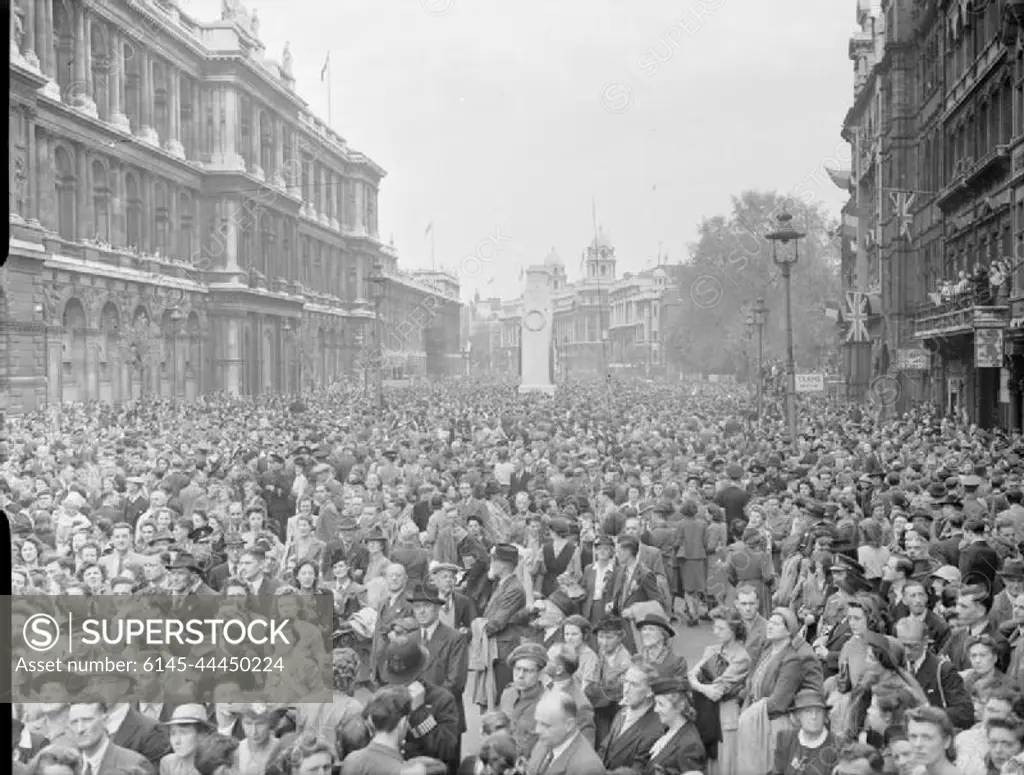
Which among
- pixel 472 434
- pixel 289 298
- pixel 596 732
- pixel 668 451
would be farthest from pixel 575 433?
pixel 289 298

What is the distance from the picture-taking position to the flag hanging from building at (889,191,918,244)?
45781mm

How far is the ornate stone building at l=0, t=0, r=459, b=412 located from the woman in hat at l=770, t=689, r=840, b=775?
27.4 metres

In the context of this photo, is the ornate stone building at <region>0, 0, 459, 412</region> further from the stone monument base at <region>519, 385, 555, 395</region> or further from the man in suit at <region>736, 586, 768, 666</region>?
the man in suit at <region>736, 586, 768, 666</region>

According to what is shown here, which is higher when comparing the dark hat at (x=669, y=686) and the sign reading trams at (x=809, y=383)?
the sign reading trams at (x=809, y=383)

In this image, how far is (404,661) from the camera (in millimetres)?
8422

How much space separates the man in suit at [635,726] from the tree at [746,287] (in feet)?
235

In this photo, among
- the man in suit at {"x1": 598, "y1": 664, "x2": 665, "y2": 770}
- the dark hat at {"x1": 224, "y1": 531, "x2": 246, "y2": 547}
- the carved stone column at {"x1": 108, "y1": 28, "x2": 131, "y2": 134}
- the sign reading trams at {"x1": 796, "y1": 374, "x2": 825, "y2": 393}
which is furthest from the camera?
the carved stone column at {"x1": 108, "y1": 28, "x2": 131, "y2": 134}

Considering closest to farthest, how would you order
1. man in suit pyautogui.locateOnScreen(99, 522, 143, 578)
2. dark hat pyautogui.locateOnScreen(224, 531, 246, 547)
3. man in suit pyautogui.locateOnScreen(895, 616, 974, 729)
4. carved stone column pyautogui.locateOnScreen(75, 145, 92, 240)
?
man in suit pyautogui.locateOnScreen(895, 616, 974, 729) → man in suit pyautogui.locateOnScreen(99, 522, 143, 578) → dark hat pyautogui.locateOnScreen(224, 531, 246, 547) → carved stone column pyautogui.locateOnScreen(75, 145, 92, 240)

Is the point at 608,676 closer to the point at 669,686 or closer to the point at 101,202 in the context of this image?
the point at 669,686

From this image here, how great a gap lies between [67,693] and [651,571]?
5899mm

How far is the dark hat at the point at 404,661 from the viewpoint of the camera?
8430mm

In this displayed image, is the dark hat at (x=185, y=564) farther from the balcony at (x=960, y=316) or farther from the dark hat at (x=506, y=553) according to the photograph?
the balcony at (x=960, y=316)

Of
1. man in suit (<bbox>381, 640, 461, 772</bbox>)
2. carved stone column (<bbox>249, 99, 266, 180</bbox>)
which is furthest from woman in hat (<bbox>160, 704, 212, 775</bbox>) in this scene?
carved stone column (<bbox>249, 99, 266, 180</bbox>)

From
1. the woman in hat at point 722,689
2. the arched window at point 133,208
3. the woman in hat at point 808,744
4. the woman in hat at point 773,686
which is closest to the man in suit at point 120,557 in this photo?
the woman in hat at point 722,689
